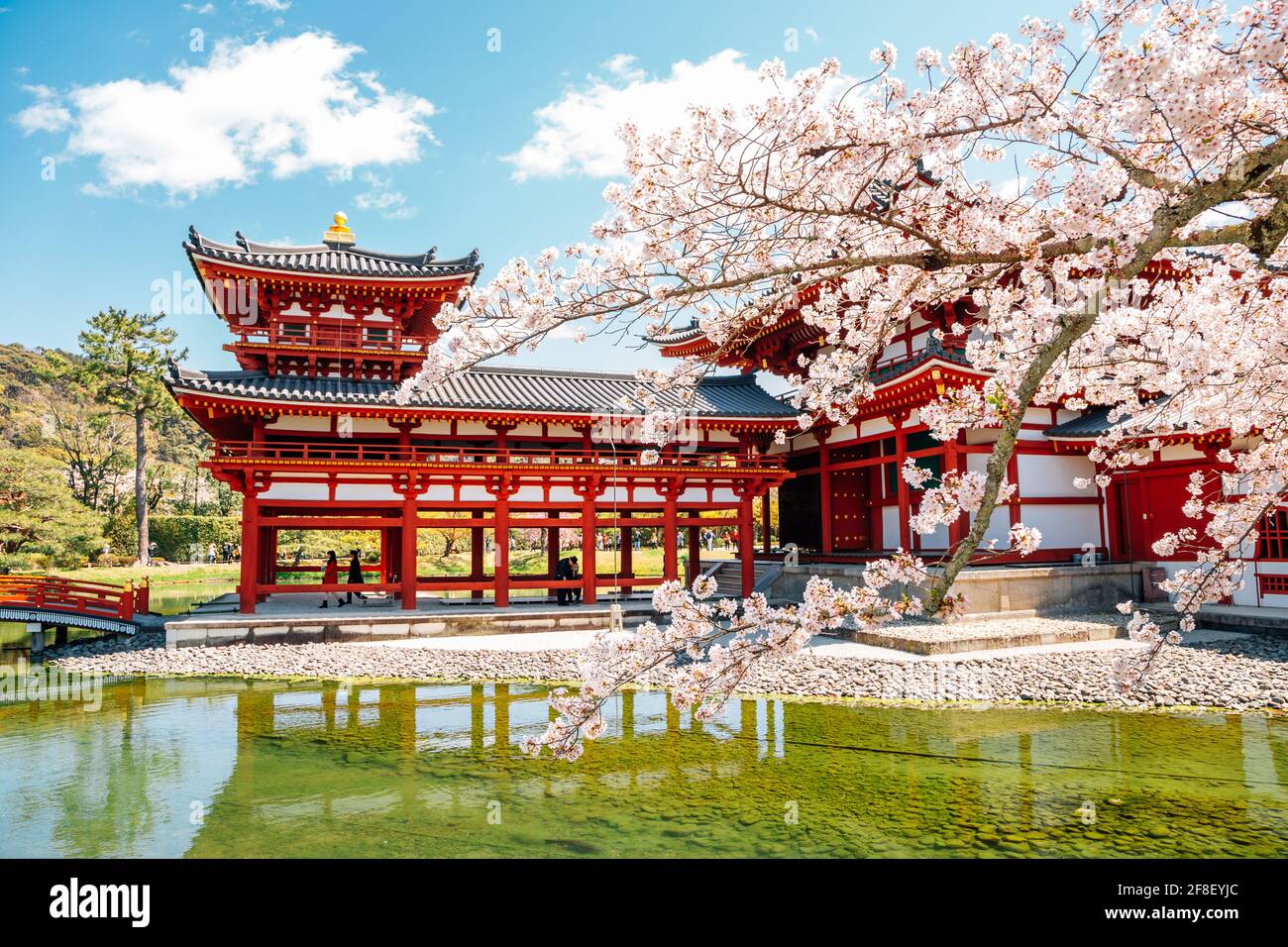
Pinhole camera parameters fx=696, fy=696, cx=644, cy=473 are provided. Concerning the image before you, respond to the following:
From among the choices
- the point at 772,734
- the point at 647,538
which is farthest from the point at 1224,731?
the point at 647,538

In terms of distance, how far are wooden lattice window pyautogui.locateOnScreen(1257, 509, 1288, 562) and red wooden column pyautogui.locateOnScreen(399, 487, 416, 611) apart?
1714cm

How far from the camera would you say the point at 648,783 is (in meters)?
6.99

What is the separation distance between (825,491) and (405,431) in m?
10.8

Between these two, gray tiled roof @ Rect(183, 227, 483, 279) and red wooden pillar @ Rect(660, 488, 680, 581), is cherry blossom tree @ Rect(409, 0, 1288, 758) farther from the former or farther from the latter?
gray tiled roof @ Rect(183, 227, 483, 279)

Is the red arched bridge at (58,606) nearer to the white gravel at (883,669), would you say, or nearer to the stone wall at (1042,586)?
the white gravel at (883,669)

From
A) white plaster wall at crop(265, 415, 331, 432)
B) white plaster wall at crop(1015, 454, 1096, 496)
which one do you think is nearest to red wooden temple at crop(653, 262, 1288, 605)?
white plaster wall at crop(1015, 454, 1096, 496)

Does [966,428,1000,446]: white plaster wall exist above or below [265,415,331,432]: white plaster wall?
below

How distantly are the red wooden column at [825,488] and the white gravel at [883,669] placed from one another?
6.42 meters

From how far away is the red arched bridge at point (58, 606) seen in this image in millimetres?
14578

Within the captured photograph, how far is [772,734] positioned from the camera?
28.0 ft

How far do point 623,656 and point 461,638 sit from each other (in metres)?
11.6

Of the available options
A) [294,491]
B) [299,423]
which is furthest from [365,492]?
[299,423]

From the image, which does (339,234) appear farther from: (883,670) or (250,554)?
(883,670)

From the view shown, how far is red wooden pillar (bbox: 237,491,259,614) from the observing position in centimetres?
1420
